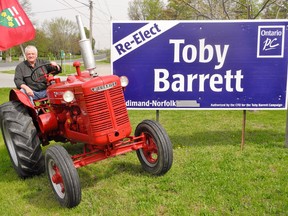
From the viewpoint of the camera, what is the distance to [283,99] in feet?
17.4

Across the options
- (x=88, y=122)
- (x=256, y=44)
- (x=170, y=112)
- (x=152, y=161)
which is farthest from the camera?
(x=170, y=112)

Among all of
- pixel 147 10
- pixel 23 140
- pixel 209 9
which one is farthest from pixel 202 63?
pixel 147 10

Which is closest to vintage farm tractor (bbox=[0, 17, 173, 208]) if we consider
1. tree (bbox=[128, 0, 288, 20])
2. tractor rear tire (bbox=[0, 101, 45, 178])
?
tractor rear tire (bbox=[0, 101, 45, 178])

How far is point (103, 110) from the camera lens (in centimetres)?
359

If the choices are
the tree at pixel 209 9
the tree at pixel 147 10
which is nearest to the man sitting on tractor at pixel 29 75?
the tree at pixel 209 9

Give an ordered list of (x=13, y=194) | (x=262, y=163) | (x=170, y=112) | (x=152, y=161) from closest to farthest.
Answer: (x=13, y=194)
(x=152, y=161)
(x=262, y=163)
(x=170, y=112)

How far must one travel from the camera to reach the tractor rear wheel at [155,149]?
400 centimetres

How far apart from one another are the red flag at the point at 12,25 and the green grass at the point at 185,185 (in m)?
1.98

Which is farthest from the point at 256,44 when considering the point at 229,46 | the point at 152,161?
the point at 152,161

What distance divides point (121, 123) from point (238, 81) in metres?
2.47

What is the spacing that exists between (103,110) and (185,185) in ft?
4.56

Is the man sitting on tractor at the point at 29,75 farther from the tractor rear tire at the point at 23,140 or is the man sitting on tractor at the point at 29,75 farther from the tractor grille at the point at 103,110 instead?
the tractor grille at the point at 103,110

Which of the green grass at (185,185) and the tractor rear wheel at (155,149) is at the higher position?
the tractor rear wheel at (155,149)

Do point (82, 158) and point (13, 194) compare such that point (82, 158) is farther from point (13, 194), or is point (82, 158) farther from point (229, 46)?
point (229, 46)
